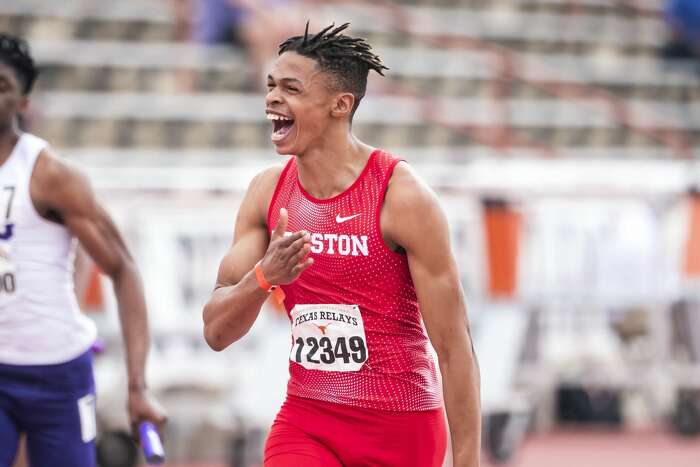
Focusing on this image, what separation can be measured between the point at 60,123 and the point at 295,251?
33.7 ft

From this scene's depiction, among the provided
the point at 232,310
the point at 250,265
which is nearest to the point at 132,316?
the point at 250,265

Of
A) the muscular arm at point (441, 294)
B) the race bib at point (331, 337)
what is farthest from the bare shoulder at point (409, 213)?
the race bib at point (331, 337)

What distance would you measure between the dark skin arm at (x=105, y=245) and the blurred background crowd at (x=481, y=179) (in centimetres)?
51

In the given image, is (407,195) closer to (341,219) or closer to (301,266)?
(341,219)

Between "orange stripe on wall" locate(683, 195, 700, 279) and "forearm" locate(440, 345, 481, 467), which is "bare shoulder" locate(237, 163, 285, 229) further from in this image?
"orange stripe on wall" locate(683, 195, 700, 279)

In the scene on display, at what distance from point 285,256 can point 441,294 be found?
0.48 metres

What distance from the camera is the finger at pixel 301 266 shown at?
354cm

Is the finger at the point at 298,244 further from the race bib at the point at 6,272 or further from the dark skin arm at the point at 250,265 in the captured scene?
the race bib at the point at 6,272

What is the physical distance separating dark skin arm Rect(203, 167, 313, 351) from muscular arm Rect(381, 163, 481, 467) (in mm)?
341

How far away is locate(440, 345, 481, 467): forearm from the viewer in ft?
12.4

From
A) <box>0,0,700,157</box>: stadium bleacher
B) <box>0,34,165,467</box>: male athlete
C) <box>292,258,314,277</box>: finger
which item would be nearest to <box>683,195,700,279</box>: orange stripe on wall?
<box>0,0,700,157</box>: stadium bleacher

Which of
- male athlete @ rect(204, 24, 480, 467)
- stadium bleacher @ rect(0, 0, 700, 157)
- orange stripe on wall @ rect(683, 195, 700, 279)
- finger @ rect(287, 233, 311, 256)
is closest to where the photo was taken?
finger @ rect(287, 233, 311, 256)

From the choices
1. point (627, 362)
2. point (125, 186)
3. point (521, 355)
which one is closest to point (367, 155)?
point (125, 186)

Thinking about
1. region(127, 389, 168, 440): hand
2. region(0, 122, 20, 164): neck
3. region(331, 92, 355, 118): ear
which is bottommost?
region(127, 389, 168, 440): hand
